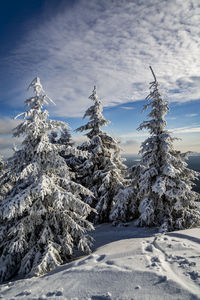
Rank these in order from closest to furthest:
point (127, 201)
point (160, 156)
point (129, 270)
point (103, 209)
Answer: point (129, 270) → point (160, 156) → point (127, 201) → point (103, 209)

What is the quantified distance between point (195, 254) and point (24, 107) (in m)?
9.50

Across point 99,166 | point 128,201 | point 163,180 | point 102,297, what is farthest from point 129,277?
point 99,166

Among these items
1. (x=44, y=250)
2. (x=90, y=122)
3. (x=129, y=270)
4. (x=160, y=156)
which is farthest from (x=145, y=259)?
(x=90, y=122)

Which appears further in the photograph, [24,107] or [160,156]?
[160,156]

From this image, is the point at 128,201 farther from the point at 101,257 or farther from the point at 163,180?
the point at 101,257

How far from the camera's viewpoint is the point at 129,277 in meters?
4.36

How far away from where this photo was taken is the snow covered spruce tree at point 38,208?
21.9 feet

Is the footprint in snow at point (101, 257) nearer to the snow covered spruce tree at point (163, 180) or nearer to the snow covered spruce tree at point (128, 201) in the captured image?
the snow covered spruce tree at point (163, 180)

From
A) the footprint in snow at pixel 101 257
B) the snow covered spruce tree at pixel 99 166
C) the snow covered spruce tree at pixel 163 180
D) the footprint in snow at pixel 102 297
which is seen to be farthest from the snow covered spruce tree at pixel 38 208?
the snow covered spruce tree at pixel 99 166

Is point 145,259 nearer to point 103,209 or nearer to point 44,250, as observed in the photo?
point 44,250

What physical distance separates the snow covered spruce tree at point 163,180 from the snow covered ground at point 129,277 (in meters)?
3.49

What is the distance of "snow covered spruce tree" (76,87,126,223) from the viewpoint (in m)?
14.0

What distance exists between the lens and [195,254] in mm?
5258

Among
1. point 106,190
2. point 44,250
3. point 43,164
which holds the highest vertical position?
point 43,164
